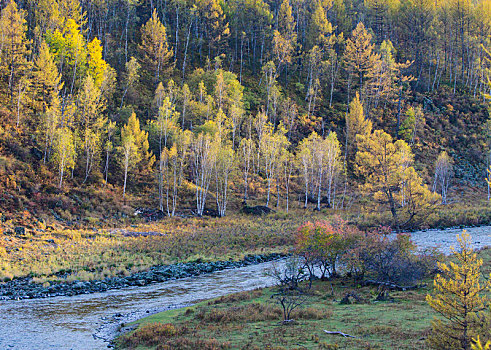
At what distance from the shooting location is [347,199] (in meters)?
68.4

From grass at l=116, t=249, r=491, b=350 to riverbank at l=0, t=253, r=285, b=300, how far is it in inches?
358

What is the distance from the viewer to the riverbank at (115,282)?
24672 mm

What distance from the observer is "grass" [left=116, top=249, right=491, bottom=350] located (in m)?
13.5

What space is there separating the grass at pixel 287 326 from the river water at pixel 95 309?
1956 mm

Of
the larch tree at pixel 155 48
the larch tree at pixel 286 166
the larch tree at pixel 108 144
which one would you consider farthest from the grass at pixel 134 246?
the larch tree at pixel 155 48

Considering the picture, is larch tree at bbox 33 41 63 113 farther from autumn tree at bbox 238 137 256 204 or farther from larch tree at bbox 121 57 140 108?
autumn tree at bbox 238 137 256 204

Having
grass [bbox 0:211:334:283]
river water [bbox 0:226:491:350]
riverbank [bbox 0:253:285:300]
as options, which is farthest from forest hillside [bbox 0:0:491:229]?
river water [bbox 0:226:491:350]

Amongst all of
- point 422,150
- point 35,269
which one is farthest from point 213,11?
point 35,269

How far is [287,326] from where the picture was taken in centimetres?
1619

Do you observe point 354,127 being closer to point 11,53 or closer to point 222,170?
point 222,170

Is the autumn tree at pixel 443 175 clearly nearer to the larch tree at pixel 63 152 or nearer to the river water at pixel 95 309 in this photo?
the river water at pixel 95 309

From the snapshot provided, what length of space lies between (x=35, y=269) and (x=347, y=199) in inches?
2047

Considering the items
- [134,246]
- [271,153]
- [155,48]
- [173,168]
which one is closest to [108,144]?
[173,168]

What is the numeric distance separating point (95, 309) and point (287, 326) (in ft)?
38.3
